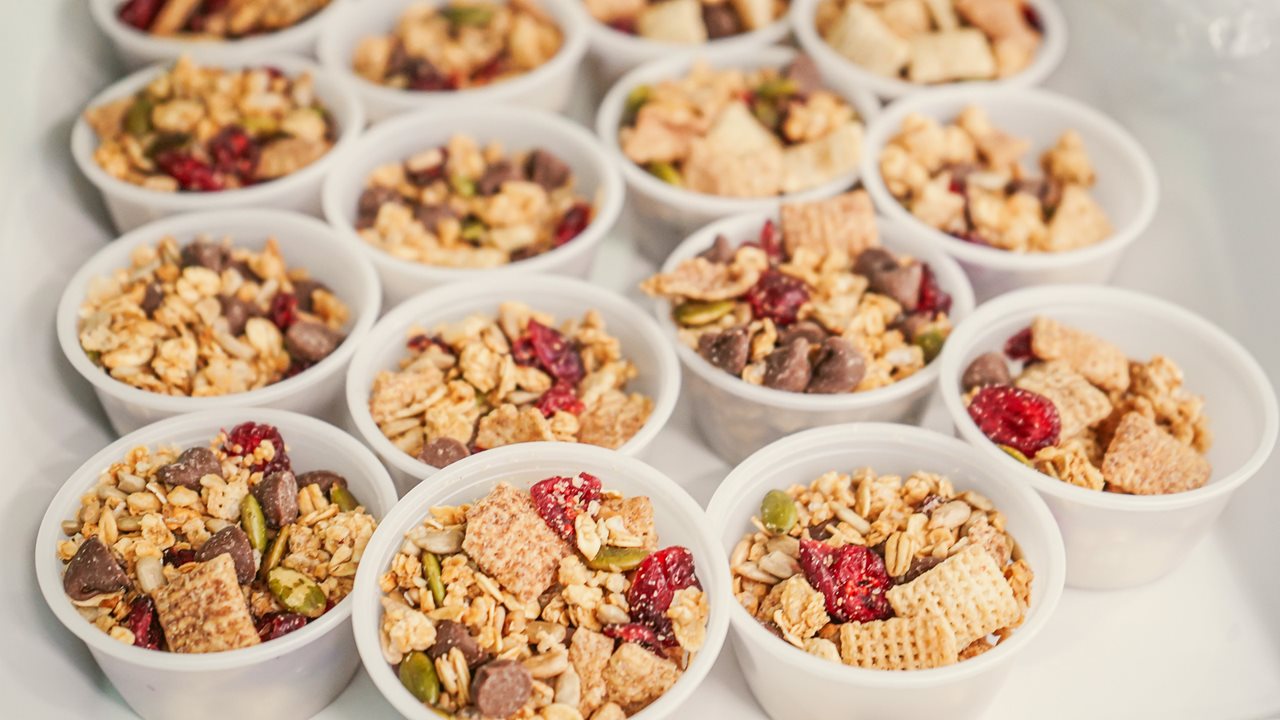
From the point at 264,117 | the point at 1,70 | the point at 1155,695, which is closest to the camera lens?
the point at 1155,695

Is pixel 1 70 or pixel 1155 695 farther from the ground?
pixel 1 70

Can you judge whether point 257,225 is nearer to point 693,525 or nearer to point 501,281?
point 501,281

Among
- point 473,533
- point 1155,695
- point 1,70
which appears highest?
point 1,70

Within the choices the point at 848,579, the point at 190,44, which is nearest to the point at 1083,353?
the point at 848,579

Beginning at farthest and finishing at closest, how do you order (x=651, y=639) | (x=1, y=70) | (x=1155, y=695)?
(x=1, y=70), (x=1155, y=695), (x=651, y=639)

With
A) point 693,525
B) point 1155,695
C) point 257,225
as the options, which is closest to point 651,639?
point 693,525

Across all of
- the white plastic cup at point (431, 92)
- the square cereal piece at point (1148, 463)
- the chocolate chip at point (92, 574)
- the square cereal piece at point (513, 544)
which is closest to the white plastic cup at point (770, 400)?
the square cereal piece at point (1148, 463)

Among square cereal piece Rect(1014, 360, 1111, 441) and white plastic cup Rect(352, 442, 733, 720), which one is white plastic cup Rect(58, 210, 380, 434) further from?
square cereal piece Rect(1014, 360, 1111, 441)

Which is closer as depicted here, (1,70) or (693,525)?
(693,525)

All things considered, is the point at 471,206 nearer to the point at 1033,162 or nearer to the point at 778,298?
the point at 778,298
